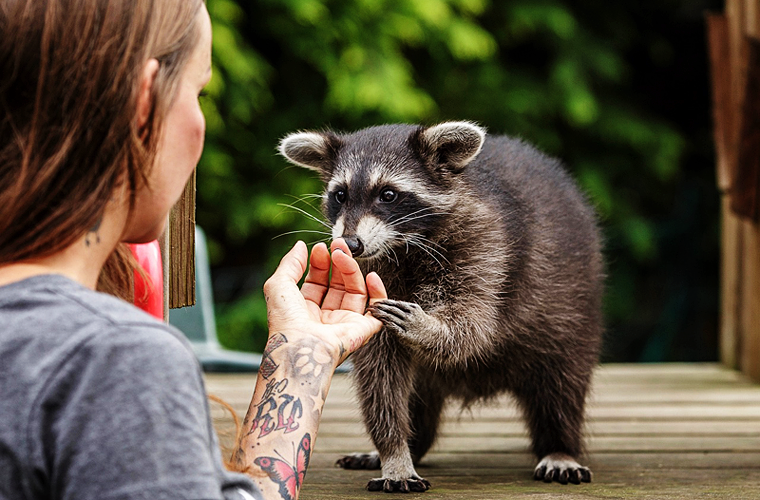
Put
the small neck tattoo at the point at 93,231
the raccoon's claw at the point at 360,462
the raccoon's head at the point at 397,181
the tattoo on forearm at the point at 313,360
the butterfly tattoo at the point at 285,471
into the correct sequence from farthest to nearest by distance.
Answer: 1. the raccoon's claw at the point at 360,462
2. the raccoon's head at the point at 397,181
3. the tattoo on forearm at the point at 313,360
4. the butterfly tattoo at the point at 285,471
5. the small neck tattoo at the point at 93,231

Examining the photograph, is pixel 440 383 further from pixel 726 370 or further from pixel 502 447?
pixel 726 370

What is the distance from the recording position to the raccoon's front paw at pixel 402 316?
232 centimetres

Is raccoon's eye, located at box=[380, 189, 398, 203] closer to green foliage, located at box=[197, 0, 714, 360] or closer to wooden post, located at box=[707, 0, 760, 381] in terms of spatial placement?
wooden post, located at box=[707, 0, 760, 381]

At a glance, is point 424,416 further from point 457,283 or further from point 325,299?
point 325,299

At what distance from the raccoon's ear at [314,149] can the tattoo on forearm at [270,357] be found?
1065 millimetres

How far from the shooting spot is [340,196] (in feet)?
9.05

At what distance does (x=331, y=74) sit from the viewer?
5973mm

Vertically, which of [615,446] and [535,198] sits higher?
[535,198]

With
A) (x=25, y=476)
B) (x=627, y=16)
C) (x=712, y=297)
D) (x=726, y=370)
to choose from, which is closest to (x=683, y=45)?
(x=627, y=16)

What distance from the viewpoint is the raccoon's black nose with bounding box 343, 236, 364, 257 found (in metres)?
2.52

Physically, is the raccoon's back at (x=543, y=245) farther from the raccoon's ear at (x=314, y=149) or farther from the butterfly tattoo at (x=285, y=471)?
the butterfly tattoo at (x=285, y=471)

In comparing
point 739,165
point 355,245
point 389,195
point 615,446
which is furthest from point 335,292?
point 739,165

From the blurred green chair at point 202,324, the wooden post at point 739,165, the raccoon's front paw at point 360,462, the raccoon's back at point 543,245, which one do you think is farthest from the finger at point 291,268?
the blurred green chair at point 202,324

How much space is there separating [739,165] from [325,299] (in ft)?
8.34
